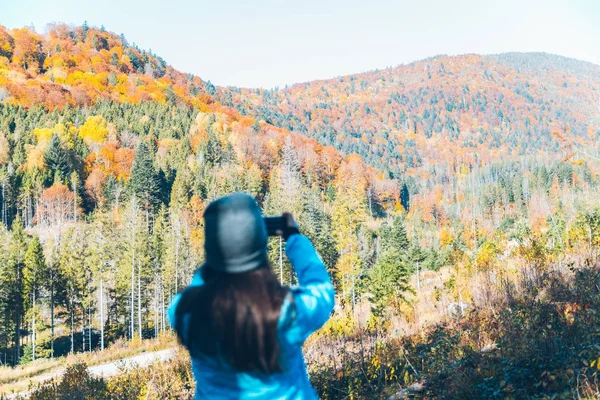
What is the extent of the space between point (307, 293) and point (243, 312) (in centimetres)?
24

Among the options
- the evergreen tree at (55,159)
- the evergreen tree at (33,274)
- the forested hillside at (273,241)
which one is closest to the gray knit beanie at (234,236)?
the forested hillside at (273,241)

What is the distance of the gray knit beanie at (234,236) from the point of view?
1448 mm

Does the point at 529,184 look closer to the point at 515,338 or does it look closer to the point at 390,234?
the point at 390,234

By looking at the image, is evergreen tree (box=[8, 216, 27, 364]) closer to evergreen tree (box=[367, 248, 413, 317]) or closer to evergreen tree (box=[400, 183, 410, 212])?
evergreen tree (box=[367, 248, 413, 317])

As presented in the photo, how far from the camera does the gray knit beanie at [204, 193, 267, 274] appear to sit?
1.45 m

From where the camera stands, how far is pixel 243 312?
143cm

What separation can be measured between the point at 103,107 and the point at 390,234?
264 feet

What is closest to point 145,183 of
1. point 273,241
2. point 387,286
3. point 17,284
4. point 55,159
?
point 55,159

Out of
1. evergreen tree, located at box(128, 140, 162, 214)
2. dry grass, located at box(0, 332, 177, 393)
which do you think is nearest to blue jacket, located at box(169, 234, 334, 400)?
dry grass, located at box(0, 332, 177, 393)

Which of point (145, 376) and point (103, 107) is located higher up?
point (103, 107)

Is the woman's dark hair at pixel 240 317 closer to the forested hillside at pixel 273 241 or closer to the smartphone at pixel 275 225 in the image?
the smartphone at pixel 275 225

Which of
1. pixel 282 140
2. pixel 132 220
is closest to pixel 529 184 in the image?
pixel 282 140

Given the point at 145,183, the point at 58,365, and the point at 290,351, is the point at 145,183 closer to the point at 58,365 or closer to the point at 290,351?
the point at 58,365

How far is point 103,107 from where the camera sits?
336ft
